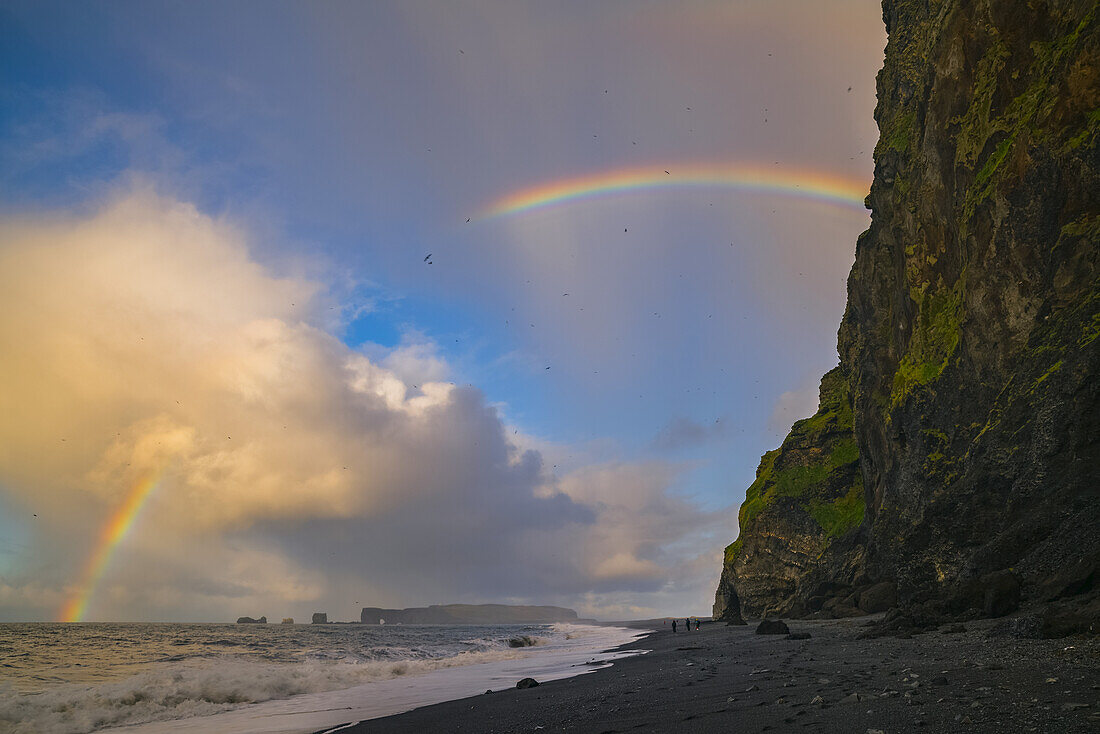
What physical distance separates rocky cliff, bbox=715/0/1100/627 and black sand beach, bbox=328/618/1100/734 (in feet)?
10.1

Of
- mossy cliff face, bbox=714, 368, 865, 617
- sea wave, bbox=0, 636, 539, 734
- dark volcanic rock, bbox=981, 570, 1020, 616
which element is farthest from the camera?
mossy cliff face, bbox=714, 368, 865, 617

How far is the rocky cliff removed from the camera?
62.0 ft

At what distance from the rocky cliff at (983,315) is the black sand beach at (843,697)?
3.08m

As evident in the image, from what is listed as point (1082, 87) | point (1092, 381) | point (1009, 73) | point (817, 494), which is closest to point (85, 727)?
point (1092, 381)

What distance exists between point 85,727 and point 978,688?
1830 centimetres

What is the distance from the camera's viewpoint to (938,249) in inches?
1328

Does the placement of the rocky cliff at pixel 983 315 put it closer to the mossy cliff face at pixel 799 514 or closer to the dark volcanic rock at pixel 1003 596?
the dark volcanic rock at pixel 1003 596

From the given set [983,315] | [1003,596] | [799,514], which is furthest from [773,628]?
[799,514]

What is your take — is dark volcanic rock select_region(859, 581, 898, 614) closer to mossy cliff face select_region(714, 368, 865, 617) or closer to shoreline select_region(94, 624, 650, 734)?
mossy cliff face select_region(714, 368, 865, 617)

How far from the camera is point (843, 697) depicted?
859cm

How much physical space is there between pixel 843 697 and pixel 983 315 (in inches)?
1004

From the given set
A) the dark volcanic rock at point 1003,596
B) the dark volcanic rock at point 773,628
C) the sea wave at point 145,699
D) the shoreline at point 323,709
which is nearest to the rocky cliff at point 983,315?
the dark volcanic rock at point 1003,596

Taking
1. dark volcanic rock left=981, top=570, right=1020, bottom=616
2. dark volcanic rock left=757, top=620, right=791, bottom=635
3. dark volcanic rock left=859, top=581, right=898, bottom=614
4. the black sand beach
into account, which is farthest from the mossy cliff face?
the black sand beach

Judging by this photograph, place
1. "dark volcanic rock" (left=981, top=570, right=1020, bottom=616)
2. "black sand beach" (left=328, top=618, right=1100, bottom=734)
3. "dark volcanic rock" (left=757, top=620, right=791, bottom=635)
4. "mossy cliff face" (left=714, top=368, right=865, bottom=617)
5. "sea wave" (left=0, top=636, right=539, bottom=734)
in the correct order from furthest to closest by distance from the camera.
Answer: "mossy cliff face" (left=714, top=368, right=865, bottom=617) → "dark volcanic rock" (left=757, top=620, right=791, bottom=635) → "dark volcanic rock" (left=981, top=570, right=1020, bottom=616) → "sea wave" (left=0, top=636, right=539, bottom=734) → "black sand beach" (left=328, top=618, right=1100, bottom=734)
